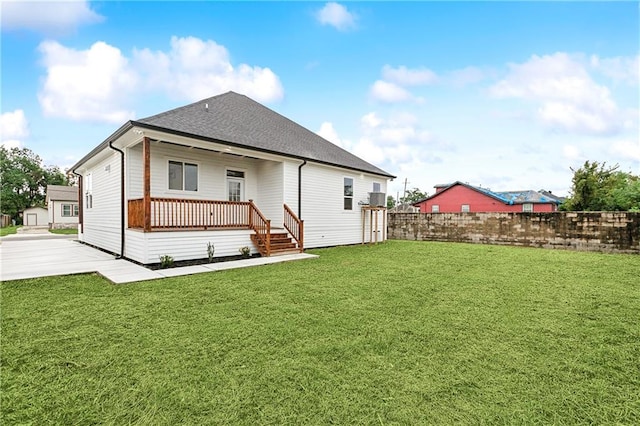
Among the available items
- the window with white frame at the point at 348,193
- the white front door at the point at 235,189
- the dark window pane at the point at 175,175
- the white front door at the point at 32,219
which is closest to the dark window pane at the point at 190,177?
the dark window pane at the point at 175,175

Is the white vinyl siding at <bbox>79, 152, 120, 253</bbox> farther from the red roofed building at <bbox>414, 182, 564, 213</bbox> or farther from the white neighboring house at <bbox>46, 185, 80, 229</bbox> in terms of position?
the red roofed building at <bbox>414, 182, 564, 213</bbox>

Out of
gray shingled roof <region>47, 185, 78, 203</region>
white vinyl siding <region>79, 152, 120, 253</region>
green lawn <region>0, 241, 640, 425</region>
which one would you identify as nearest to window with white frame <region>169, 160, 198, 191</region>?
white vinyl siding <region>79, 152, 120, 253</region>

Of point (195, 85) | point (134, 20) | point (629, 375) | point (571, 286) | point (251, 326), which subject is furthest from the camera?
point (195, 85)

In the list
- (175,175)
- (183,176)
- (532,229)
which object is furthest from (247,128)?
(532,229)

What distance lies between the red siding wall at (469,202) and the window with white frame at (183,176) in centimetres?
2508

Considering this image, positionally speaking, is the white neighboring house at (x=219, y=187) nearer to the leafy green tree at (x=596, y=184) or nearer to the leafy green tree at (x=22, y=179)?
the leafy green tree at (x=596, y=184)

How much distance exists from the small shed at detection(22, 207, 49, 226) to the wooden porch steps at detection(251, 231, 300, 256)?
38319 millimetres

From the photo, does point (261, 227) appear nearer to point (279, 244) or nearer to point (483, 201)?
point (279, 244)

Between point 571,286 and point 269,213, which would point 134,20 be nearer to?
point 269,213

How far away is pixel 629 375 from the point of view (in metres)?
2.24

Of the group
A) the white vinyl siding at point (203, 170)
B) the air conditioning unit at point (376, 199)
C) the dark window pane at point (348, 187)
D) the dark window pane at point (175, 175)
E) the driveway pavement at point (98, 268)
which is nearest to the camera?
the driveway pavement at point (98, 268)

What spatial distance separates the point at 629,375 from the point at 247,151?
841 centimetres

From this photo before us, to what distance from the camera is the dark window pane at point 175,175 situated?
834 centimetres

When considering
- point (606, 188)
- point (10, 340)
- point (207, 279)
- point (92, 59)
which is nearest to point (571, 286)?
point (207, 279)
